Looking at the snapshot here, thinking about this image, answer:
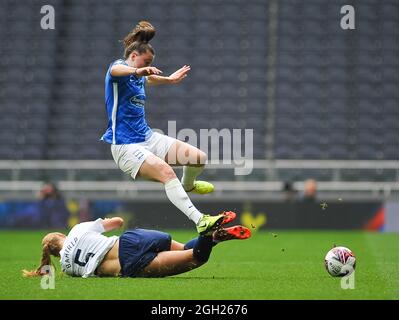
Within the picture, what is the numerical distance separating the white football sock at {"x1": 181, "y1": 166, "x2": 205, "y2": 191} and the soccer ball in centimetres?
156

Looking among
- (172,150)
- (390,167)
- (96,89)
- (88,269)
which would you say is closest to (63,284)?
(88,269)

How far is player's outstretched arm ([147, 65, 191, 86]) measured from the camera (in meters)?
8.84

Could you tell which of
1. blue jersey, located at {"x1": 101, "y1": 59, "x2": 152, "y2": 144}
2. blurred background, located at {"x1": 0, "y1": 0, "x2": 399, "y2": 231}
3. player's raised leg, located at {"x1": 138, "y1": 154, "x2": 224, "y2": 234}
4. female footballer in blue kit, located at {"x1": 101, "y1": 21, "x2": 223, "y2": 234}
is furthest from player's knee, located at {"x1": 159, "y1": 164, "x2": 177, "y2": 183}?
Result: blurred background, located at {"x1": 0, "y1": 0, "x2": 399, "y2": 231}

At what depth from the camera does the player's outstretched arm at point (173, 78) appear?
884 centimetres

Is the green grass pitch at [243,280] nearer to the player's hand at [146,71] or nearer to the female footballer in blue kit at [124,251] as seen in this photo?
the female footballer in blue kit at [124,251]

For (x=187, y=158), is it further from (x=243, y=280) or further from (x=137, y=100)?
(x=243, y=280)

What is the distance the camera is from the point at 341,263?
27.6ft

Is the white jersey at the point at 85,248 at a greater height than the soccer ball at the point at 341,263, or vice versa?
the white jersey at the point at 85,248

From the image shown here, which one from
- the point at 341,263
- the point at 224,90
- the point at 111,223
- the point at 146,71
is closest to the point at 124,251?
the point at 111,223

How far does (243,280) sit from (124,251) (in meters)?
1.14

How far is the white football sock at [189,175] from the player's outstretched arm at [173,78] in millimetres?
879

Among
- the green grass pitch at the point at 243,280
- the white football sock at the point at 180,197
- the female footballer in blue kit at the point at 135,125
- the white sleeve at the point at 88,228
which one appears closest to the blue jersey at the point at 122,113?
the female footballer in blue kit at the point at 135,125

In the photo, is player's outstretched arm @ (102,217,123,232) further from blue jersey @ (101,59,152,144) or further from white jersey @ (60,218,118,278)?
blue jersey @ (101,59,152,144)

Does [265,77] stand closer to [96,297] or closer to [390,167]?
[390,167]
